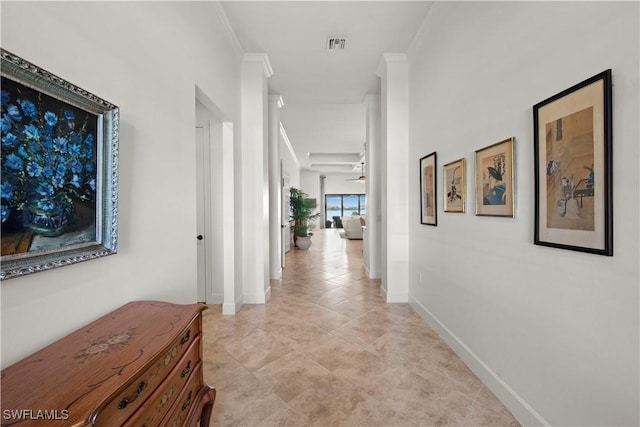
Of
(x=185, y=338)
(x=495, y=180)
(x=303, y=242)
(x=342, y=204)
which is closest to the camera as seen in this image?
(x=185, y=338)

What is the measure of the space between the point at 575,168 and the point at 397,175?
7.40ft

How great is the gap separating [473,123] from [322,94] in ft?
10.1

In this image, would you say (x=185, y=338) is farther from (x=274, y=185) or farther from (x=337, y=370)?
(x=274, y=185)

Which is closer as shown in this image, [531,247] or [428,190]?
[531,247]

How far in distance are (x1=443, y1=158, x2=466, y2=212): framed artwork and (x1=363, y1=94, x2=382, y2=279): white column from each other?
2.02m

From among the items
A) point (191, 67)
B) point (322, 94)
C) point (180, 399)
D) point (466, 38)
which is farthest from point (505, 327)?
point (322, 94)

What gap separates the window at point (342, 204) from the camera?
15.2 meters

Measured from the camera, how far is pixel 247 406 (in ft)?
5.69

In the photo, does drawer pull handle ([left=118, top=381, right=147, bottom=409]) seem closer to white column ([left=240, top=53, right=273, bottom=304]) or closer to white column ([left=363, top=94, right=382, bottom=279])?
white column ([left=240, top=53, right=273, bottom=304])

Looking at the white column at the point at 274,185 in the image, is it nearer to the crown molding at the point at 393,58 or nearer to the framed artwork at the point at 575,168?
the crown molding at the point at 393,58

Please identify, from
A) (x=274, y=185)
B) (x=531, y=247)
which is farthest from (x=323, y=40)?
(x=531, y=247)

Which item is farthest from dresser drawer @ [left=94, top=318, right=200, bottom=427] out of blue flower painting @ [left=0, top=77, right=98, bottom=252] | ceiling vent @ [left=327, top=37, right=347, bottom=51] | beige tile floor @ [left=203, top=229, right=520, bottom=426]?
ceiling vent @ [left=327, top=37, right=347, bottom=51]

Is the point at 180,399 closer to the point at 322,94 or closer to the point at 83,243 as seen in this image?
the point at 83,243

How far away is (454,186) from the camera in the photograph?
2.38 m
